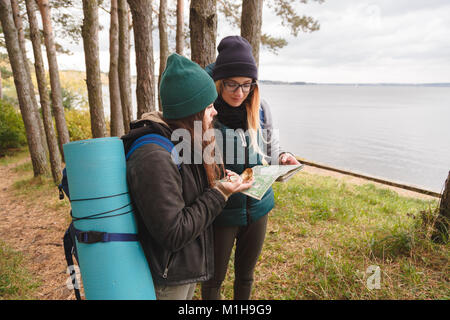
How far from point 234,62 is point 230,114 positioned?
355 millimetres

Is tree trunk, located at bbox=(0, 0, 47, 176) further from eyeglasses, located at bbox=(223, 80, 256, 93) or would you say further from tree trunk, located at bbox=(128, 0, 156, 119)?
eyeglasses, located at bbox=(223, 80, 256, 93)

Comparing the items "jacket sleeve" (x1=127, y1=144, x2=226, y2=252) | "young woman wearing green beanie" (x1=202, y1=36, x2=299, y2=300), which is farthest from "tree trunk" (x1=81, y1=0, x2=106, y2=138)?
"jacket sleeve" (x1=127, y1=144, x2=226, y2=252)

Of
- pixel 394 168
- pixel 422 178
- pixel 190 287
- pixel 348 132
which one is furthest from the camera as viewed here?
pixel 348 132

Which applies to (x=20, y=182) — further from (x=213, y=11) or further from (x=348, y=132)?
(x=348, y=132)

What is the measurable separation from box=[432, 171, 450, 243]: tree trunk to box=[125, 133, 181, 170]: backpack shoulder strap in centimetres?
292

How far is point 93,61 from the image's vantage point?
17.1 ft

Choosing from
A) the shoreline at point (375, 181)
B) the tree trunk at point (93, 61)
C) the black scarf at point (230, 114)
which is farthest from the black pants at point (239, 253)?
the shoreline at point (375, 181)

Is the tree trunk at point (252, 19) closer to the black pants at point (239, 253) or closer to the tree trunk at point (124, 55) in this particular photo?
the tree trunk at point (124, 55)

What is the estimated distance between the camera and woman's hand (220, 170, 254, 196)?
1.45 metres

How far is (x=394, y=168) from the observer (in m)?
13.5

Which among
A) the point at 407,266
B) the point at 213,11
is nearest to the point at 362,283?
the point at 407,266

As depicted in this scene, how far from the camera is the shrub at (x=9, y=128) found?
11.0m

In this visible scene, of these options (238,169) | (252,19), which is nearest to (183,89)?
(238,169)
